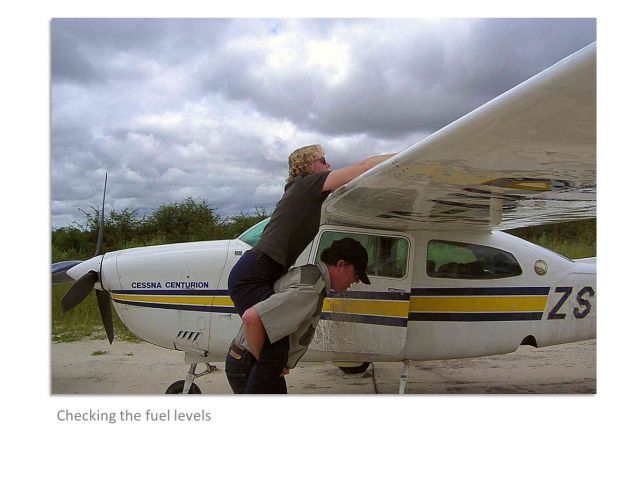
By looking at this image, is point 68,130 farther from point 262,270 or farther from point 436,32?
point 436,32

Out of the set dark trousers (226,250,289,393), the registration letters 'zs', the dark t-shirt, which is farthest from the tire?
the dark t-shirt


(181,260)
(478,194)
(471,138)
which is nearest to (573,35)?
(478,194)

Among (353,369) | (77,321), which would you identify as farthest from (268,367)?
(77,321)

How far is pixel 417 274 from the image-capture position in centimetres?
389

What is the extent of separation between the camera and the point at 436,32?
127 inches

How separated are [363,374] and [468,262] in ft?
5.80

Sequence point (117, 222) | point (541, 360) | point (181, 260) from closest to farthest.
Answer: point (181, 260) → point (117, 222) → point (541, 360)

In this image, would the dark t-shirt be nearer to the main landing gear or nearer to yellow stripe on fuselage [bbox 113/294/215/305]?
yellow stripe on fuselage [bbox 113/294/215/305]

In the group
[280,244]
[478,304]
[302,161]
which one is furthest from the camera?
[478,304]

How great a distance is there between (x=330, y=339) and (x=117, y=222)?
8.83 ft

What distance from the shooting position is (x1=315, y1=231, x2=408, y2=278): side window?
12.3 feet

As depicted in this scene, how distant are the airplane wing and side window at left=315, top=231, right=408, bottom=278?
0.10 metres

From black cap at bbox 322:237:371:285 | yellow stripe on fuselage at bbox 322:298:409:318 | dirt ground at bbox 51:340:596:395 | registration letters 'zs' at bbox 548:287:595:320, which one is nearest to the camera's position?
black cap at bbox 322:237:371:285

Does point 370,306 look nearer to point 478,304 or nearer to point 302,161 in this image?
point 478,304
